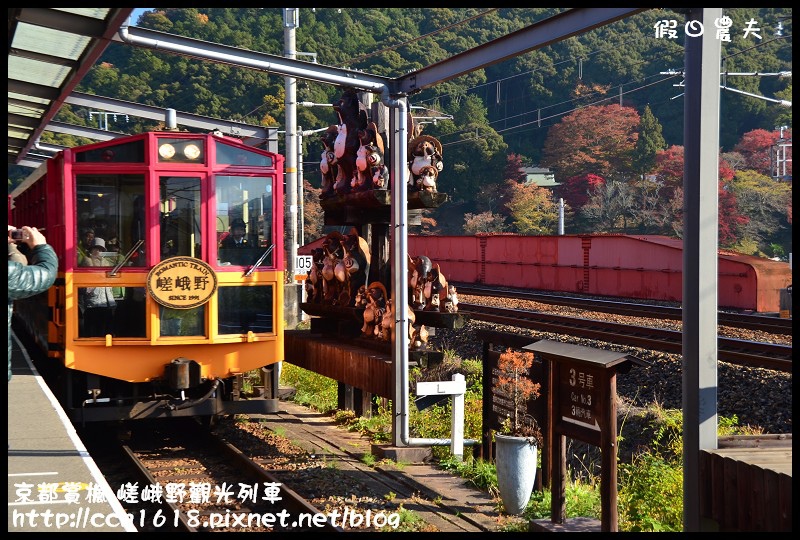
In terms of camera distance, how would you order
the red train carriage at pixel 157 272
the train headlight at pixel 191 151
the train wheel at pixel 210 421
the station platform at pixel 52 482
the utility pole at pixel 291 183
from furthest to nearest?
the utility pole at pixel 291 183, the train wheel at pixel 210 421, the train headlight at pixel 191 151, the red train carriage at pixel 157 272, the station platform at pixel 52 482

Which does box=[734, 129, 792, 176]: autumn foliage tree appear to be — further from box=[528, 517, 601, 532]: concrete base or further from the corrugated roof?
box=[528, 517, 601, 532]: concrete base

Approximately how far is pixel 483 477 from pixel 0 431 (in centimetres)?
462

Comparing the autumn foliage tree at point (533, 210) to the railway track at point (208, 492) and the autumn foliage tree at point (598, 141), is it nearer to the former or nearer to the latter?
the autumn foliage tree at point (598, 141)

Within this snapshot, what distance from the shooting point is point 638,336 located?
16000 mm

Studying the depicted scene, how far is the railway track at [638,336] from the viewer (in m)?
12.6

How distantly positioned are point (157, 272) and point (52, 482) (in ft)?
11.6

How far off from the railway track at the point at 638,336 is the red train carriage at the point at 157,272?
6.51 m

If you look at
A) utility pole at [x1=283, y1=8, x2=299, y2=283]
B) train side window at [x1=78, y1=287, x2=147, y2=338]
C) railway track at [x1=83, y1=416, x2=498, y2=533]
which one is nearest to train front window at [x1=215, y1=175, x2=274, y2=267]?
train side window at [x1=78, y1=287, x2=147, y2=338]

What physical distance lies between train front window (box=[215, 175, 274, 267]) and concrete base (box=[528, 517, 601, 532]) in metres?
4.33

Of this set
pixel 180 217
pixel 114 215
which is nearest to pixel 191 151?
pixel 180 217

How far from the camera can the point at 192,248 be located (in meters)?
9.56

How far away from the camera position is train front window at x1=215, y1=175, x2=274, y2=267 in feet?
32.0

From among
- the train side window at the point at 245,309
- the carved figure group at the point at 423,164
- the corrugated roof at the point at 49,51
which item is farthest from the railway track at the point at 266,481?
the corrugated roof at the point at 49,51

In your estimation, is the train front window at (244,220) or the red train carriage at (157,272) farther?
the train front window at (244,220)
